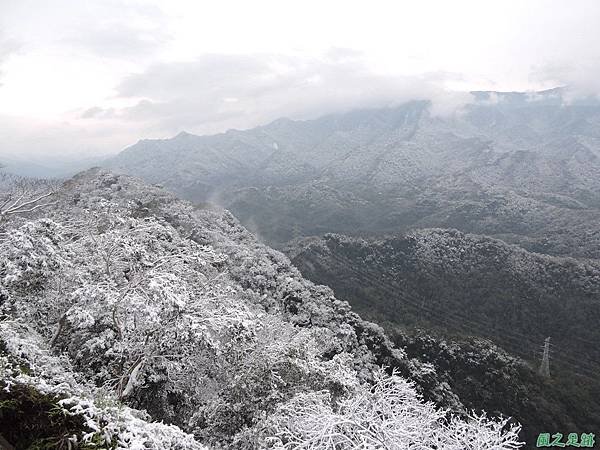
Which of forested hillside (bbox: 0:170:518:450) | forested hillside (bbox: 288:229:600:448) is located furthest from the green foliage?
forested hillside (bbox: 288:229:600:448)

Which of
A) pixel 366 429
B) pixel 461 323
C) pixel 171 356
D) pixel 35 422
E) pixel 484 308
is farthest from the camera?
pixel 484 308

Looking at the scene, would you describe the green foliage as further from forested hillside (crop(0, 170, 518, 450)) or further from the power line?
the power line

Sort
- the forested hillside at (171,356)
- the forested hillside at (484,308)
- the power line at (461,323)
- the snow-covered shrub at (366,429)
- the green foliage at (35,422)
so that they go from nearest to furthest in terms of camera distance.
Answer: the green foliage at (35,422)
the snow-covered shrub at (366,429)
the forested hillside at (171,356)
the forested hillside at (484,308)
the power line at (461,323)

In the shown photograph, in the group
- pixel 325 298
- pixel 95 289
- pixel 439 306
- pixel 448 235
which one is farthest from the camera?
pixel 448 235

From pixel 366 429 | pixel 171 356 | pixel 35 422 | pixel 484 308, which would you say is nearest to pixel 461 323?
pixel 484 308

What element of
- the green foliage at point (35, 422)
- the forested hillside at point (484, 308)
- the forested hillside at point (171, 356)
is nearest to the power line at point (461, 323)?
the forested hillside at point (484, 308)

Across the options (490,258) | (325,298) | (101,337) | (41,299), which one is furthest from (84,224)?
(490,258)

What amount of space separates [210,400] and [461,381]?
65002mm

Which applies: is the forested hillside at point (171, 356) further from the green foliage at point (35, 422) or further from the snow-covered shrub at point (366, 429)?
the green foliage at point (35, 422)

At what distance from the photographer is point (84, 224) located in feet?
46.3

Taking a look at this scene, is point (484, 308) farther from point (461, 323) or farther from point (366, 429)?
point (366, 429)

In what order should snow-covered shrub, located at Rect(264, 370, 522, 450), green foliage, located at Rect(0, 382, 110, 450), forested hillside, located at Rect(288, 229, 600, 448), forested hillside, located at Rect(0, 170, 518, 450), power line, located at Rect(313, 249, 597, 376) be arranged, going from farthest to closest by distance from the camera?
power line, located at Rect(313, 249, 597, 376) → forested hillside, located at Rect(288, 229, 600, 448) → forested hillside, located at Rect(0, 170, 518, 450) → snow-covered shrub, located at Rect(264, 370, 522, 450) → green foliage, located at Rect(0, 382, 110, 450)

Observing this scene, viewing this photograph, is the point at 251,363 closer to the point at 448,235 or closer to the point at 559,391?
the point at 559,391

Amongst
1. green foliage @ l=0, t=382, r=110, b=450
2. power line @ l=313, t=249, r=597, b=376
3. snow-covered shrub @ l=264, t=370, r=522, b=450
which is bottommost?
power line @ l=313, t=249, r=597, b=376
